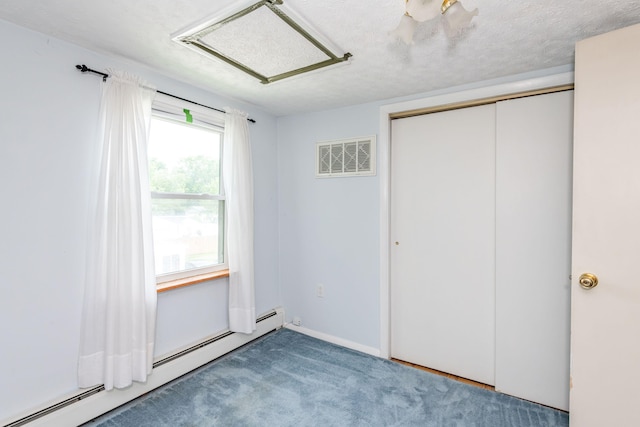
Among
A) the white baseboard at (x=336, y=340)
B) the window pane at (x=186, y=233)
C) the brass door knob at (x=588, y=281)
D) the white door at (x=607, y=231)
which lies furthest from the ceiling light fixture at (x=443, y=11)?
the white baseboard at (x=336, y=340)

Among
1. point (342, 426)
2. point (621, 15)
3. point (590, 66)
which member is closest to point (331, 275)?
point (342, 426)

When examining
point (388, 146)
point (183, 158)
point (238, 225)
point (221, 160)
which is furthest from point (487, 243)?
point (183, 158)

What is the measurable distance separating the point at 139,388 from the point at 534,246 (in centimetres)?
281

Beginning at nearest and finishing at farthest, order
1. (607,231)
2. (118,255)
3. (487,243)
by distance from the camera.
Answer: (607,231) → (118,255) → (487,243)

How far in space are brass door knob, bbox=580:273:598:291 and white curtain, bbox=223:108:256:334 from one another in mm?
2237

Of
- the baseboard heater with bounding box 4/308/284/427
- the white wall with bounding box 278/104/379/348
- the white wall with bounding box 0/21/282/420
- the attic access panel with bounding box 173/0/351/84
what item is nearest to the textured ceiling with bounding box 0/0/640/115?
the attic access panel with bounding box 173/0/351/84

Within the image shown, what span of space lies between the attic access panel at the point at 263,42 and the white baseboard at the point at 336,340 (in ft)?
7.55

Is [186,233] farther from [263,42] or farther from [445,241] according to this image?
[445,241]

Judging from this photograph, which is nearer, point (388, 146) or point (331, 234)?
point (388, 146)

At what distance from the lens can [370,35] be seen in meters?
1.63

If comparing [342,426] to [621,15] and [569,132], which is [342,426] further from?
[621,15]

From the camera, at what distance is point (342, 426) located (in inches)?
71.6

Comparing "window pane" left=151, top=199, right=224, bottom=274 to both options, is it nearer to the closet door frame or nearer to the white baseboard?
the white baseboard

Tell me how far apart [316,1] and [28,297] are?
2.09 m
